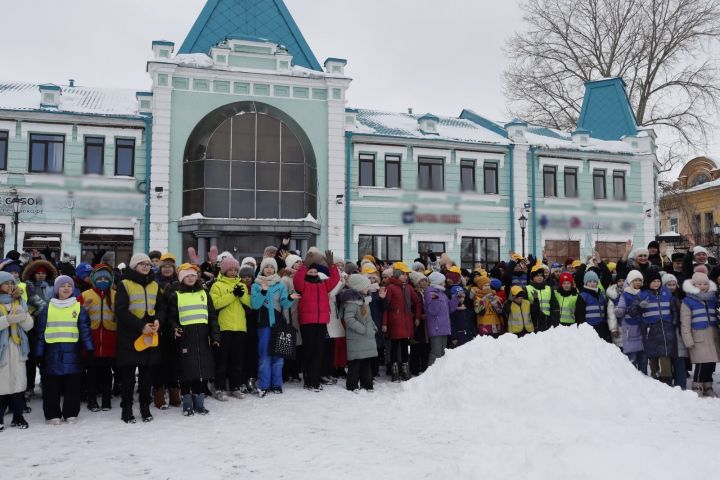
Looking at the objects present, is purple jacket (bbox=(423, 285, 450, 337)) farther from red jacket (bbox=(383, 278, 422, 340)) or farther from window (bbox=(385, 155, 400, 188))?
window (bbox=(385, 155, 400, 188))

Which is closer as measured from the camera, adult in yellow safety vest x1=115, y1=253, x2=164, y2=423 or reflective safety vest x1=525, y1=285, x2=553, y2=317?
adult in yellow safety vest x1=115, y1=253, x2=164, y2=423

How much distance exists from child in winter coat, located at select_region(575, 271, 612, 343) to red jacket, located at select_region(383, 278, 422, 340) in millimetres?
2635

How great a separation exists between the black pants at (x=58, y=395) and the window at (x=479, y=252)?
17890 millimetres

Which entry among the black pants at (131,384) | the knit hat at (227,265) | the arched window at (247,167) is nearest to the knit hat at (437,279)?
the knit hat at (227,265)

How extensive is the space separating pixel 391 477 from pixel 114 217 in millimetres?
17367

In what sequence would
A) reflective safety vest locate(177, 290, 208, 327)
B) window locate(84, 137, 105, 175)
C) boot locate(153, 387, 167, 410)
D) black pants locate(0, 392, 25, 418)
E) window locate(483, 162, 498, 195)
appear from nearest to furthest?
black pants locate(0, 392, 25, 418) < reflective safety vest locate(177, 290, 208, 327) < boot locate(153, 387, 167, 410) < window locate(84, 137, 105, 175) < window locate(483, 162, 498, 195)

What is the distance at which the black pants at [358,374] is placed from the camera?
8.97m

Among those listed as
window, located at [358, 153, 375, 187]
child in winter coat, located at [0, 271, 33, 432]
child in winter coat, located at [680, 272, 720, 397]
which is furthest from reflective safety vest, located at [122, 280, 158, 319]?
window, located at [358, 153, 375, 187]

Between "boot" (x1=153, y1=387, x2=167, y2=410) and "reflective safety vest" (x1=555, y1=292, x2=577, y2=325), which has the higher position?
"reflective safety vest" (x1=555, y1=292, x2=577, y2=325)

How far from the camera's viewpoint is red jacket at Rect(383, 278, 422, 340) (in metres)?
9.84

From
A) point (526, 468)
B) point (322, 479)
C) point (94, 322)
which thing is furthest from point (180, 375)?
point (526, 468)

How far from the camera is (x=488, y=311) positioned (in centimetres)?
1063

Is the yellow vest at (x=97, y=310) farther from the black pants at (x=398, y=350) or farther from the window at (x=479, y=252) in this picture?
the window at (x=479, y=252)

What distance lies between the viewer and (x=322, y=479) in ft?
16.3
